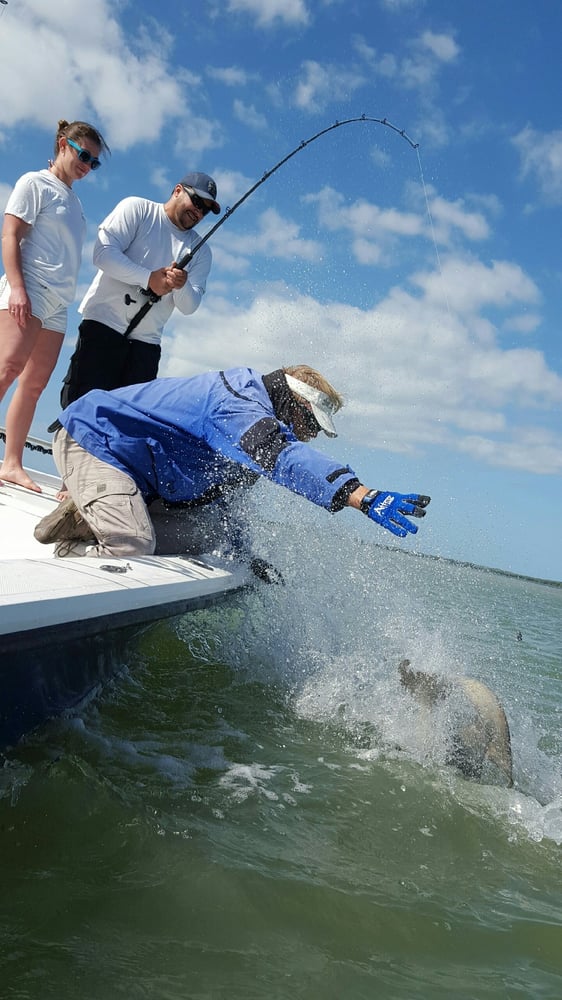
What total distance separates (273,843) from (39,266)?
369 cm

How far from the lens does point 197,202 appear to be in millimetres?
4852

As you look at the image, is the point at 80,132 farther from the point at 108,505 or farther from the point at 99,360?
the point at 108,505

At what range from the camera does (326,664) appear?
457cm

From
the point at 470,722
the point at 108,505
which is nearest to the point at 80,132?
the point at 108,505

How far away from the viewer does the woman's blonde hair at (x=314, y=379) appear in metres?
3.77

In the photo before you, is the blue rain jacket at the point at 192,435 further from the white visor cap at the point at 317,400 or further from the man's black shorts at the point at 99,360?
the man's black shorts at the point at 99,360

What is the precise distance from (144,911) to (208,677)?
2.52 metres

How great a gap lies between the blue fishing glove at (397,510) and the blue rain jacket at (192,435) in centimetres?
38

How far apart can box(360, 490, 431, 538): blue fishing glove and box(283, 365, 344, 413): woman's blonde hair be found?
0.90 metres

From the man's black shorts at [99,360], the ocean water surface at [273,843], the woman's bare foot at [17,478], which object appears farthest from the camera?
the woman's bare foot at [17,478]

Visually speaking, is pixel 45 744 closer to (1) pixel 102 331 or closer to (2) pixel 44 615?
(2) pixel 44 615

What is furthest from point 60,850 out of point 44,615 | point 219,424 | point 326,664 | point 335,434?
point 326,664

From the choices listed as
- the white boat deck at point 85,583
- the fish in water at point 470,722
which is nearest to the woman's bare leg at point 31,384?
the white boat deck at point 85,583

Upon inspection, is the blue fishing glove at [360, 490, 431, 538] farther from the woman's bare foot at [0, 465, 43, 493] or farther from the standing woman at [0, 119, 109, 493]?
the woman's bare foot at [0, 465, 43, 493]
